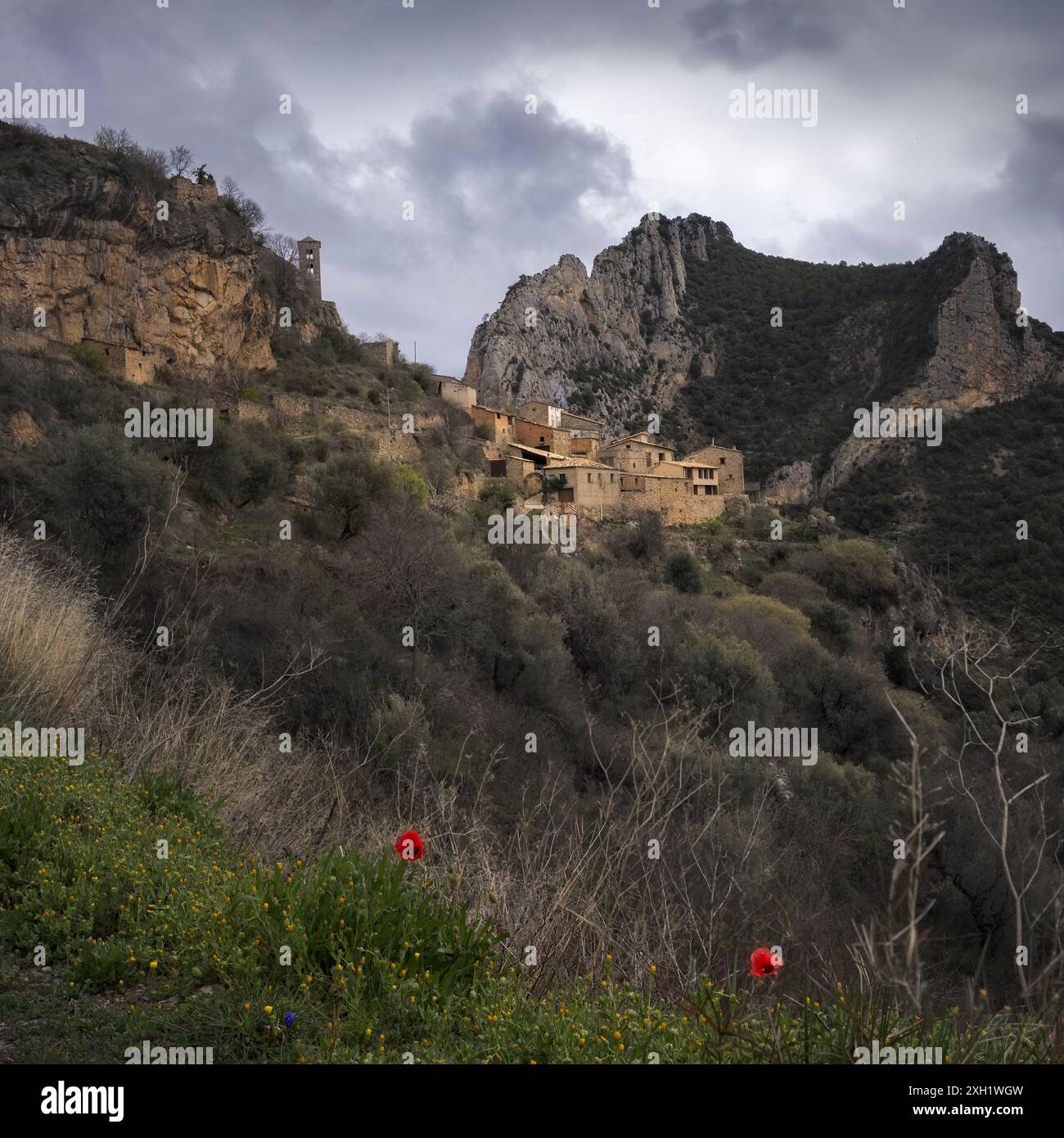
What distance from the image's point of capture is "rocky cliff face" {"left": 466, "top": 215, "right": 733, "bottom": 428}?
62.4 meters

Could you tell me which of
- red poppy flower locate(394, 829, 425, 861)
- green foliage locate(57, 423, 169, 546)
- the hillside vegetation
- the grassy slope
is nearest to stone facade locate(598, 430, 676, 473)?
the hillside vegetation

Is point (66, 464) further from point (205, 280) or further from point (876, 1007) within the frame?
point (205, 280)

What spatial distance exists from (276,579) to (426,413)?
23686 mm

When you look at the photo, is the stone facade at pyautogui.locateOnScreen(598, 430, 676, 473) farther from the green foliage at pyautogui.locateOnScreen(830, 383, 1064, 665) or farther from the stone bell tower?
the stone bell tower

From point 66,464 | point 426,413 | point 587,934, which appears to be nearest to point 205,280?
point 426,413

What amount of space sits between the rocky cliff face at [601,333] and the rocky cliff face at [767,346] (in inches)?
5.4

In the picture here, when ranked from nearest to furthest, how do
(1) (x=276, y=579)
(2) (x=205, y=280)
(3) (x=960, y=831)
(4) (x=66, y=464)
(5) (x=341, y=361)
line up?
(3) (x=960, y=831) < (4) (x=66, y=464) < (1) (x=276, y=579) < (2) (x=205, y=280) < (5) (x=341, y=361)

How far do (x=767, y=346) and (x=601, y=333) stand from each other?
15.0 m

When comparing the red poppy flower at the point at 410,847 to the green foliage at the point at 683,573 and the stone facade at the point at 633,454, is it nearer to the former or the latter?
the green foliage at the point at 683,573

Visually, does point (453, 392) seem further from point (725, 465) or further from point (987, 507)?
point (987, 507)

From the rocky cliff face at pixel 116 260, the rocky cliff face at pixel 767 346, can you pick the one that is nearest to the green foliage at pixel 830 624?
the rocky cliff face at pixel 767 346

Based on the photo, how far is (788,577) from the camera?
35.7 m

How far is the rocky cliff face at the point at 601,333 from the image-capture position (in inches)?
2456
